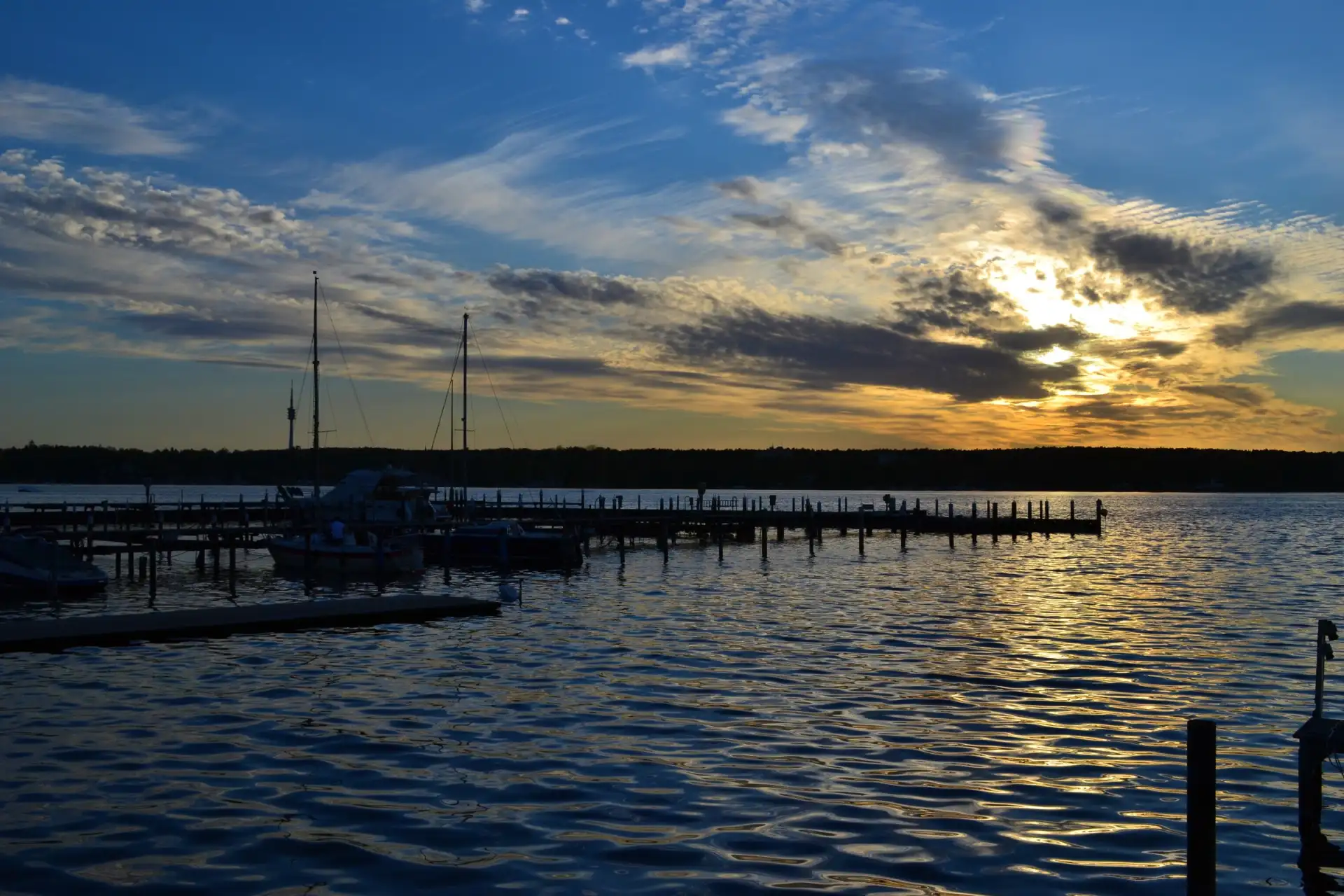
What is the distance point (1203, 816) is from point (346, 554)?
134 feet

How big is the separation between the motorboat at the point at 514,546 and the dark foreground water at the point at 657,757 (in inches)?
829

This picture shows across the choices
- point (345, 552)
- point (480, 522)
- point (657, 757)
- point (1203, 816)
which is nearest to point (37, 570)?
point (345, 552)

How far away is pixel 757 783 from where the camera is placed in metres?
14.6

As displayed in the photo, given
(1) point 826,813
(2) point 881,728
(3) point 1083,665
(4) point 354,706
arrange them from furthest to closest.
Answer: (3) point 1083,665 < (4) point 354,706 < (2) point 881,728 < (1) point 826,813

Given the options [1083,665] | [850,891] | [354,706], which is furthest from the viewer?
[1083,665]

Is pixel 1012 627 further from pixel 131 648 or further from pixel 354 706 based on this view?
pixel 131 648

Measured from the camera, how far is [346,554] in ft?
155

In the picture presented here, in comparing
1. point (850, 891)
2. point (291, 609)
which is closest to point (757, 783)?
point (850, 891)

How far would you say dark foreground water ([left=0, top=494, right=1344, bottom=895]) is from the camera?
38.2 feet

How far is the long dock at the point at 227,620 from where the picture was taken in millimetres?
25516

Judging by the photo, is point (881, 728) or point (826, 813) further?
point (881, 728)

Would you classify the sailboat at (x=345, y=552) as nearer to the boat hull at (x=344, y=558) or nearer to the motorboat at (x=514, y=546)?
the boat hull at (x=344, y=558)

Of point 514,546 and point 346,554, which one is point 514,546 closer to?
point 514,546

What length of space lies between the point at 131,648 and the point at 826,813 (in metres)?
18.4
